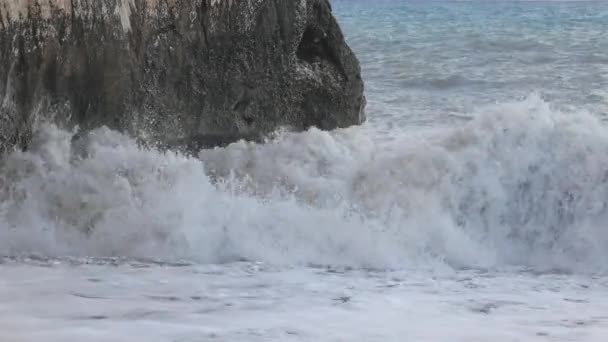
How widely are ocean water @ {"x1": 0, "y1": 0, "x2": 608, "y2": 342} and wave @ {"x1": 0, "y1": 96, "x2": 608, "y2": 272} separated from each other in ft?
0.04

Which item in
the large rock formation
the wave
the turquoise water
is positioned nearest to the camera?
the wave

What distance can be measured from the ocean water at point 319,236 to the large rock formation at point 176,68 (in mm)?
212

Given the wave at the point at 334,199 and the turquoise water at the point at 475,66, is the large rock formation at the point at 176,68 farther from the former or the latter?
the turquoise water at the point at 475,66

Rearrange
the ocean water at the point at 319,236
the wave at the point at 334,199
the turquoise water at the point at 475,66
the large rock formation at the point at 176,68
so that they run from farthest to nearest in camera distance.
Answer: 1. the turquoise water at the point at 475,66
2. the large rock formation at the point at 176,68
3. the wave at the point at 334,199
4. the ocean water at the point at 319,236

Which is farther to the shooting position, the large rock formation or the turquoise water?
the turquoise water

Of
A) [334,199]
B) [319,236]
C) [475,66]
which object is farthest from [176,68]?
[475,66]

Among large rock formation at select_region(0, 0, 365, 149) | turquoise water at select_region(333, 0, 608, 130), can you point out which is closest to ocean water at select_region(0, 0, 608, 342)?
large rock formation at select_region(0, 0, 365, 149)

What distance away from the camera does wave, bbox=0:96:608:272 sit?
5996mm

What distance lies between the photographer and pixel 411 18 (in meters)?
25.5

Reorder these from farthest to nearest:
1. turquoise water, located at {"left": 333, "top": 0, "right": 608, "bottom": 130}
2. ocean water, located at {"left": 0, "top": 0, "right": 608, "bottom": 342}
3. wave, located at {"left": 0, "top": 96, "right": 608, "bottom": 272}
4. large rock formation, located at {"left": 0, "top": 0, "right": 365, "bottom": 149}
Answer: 1. turquoise water, located at {"left": 333, "top": 0, "right": 608, "bottom": 130}
2. large rock formation, located at {"left": 0, "top": 0, "right": 365, "bottom": 149}
3. wave, located at {"left": 0, "top": 96, "right": 608, "bottom": 272}
4. ocean water, located at {"left": 0, "top": 0, "right": 608, "bottom": 342}

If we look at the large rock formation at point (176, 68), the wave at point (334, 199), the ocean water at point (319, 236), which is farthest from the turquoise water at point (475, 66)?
the wave at point (334, 199)

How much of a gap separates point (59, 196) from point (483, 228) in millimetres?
2806

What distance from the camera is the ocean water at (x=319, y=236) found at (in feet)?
14.3

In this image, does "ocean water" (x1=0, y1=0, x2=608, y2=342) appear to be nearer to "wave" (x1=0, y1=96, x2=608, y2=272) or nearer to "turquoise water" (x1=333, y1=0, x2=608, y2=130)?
"wave" (x1=0, y1=96, x2=608, y2=272)
